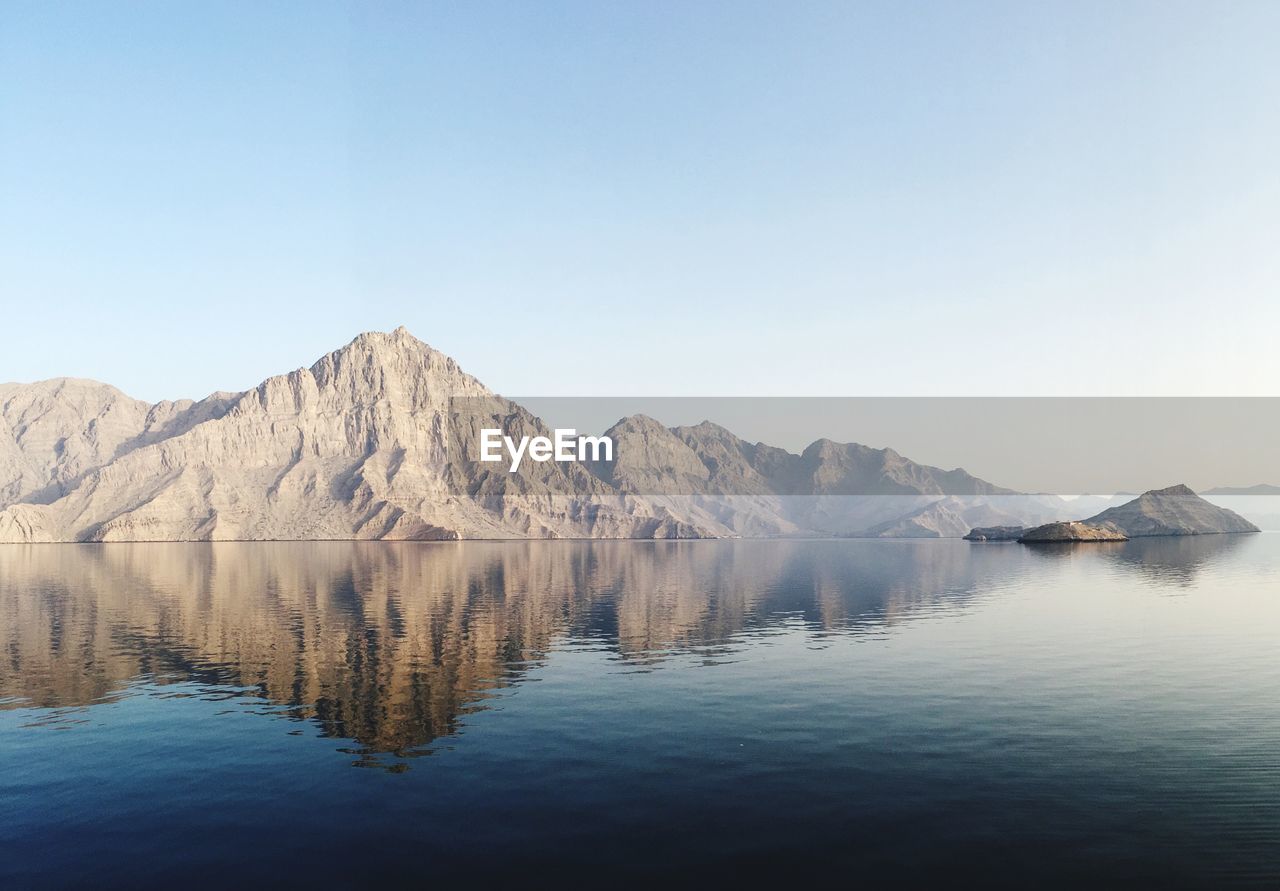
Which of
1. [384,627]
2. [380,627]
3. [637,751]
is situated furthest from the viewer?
[384,627]

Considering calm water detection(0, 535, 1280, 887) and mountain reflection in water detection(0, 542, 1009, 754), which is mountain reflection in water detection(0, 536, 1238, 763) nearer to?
mountain reflection in water detection(0, 542, 1009, 754)

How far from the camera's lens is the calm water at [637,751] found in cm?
2622

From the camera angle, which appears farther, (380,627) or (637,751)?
(380,627)

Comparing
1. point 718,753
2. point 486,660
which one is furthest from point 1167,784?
point 486,660

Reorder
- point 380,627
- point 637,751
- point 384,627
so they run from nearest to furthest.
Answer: point 637,751
point 380,627
point 384,627

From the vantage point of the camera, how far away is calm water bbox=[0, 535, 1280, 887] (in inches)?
1032

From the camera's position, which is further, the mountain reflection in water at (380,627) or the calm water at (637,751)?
the mountain reflection in water at (380,627)

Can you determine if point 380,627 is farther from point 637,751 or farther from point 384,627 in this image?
point 637,751

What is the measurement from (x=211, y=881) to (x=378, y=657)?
130 feet

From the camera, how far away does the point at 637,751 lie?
37750 millimetres

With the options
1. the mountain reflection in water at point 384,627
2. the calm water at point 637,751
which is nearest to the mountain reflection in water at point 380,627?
the mountain reflection in water at point 384,627

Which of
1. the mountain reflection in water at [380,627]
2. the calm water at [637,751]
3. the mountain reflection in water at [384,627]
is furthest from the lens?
the mountain reflection in water at [380,627]

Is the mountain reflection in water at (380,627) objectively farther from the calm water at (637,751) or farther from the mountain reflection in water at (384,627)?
the calm water at (637,751)

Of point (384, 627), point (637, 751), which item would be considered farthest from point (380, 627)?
point (637, 751)
